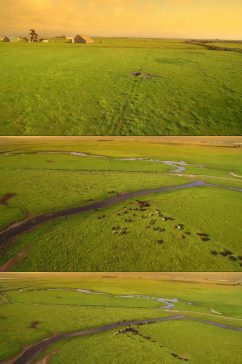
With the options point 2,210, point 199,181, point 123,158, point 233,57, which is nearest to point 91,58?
point 233,57

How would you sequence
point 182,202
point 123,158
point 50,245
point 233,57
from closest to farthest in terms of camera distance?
point 50,245 → point 182,202 → point 123,158 → point 233,57

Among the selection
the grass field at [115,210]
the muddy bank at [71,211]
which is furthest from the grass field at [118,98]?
the muddy bank at [71,211]

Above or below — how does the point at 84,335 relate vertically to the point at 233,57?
below

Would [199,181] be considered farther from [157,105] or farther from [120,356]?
[120,356]

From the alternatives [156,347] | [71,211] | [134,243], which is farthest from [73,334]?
[134,243]

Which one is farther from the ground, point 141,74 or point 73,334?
point 141,74

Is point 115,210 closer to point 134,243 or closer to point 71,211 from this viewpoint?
point 71,211
